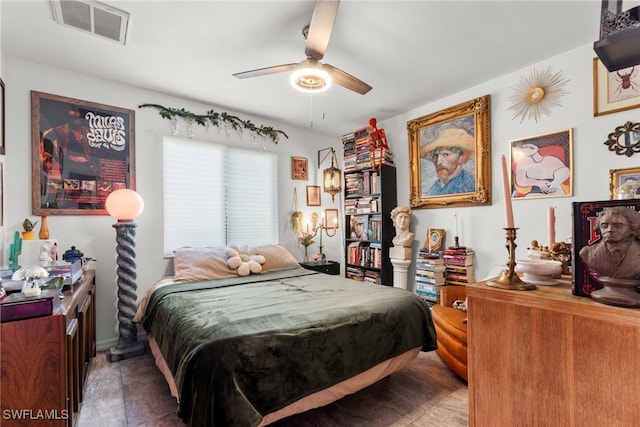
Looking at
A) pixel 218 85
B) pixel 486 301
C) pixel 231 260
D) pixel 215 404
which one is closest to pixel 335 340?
pixel 215 404

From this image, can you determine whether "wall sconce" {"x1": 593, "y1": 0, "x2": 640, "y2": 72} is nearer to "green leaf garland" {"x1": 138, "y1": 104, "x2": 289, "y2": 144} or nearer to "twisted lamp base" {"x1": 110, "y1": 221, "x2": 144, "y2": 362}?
"twisted lamp base" {"x1": 110, "y1": 221, "x2": 144, "y2": 362}

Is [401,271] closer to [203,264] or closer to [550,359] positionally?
[203,264]

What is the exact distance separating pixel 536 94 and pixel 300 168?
2808 millimetres

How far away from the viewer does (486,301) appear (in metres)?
0.82

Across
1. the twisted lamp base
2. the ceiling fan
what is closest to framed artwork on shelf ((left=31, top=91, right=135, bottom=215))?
the twisted lamp base

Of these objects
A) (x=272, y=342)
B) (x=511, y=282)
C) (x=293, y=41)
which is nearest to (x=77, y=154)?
(x=293, y=41)

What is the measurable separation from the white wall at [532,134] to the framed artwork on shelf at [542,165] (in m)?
0.05

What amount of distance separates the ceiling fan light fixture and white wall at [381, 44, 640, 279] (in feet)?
5.02

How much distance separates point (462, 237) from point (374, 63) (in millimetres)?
2033

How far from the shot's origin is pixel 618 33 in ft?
2.31

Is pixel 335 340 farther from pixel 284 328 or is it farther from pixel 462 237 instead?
pixel 462 237

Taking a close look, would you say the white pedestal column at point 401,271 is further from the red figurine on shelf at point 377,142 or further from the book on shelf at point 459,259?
the red figurine on shelf at point 377,142

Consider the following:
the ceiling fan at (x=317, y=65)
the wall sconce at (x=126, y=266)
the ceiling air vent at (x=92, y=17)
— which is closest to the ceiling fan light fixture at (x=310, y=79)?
the ceiling fan at (x=317, y=65)

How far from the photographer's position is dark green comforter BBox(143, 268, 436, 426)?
4.40ft
